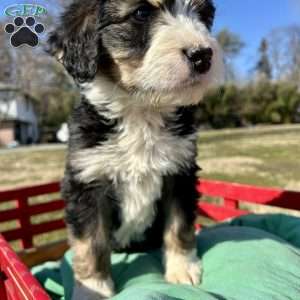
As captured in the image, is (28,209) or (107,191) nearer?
(107,191)

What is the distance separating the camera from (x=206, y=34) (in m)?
2.61

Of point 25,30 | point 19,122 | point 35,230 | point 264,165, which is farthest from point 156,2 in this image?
point 19,122

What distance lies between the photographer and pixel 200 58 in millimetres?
2488

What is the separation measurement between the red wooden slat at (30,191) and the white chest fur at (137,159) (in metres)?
1.88

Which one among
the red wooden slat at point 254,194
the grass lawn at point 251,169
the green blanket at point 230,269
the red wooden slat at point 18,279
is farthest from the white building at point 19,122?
the red wooden slat at point 18,279

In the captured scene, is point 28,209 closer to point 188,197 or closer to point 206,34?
point 188,197

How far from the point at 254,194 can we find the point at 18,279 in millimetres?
2593

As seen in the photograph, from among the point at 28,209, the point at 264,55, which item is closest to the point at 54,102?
the point at 264,55

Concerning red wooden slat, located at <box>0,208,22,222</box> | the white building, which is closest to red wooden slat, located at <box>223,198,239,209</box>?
red wooden slat, located at <box>0,208,22,222</box>

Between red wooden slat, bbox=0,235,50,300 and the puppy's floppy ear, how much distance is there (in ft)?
3.56

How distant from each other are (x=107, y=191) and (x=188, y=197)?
541mm

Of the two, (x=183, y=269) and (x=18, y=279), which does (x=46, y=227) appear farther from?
(x=18, y=279)

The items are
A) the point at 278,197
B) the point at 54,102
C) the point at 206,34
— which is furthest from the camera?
the point at 54,102

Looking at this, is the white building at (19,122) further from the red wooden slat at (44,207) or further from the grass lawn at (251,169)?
the red wooden slat at (44,207)
